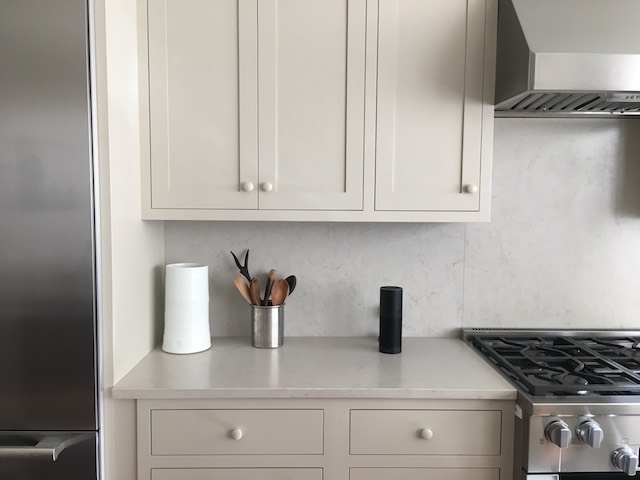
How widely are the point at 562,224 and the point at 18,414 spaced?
2065 millimetres

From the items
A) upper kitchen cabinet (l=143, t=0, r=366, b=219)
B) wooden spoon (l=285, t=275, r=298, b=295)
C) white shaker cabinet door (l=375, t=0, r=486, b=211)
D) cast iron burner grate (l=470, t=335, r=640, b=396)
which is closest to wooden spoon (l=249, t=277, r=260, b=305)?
wooden spoon (l=285, t=275, r=298, b=295)

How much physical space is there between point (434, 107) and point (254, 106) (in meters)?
0.62

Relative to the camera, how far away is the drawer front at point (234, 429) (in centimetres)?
140

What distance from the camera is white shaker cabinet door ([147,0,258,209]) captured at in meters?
1.57

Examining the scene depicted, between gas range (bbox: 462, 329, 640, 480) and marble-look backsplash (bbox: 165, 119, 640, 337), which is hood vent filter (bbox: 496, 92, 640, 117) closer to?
marble-look backsplash (bbox: 165, 119, 640, 337)

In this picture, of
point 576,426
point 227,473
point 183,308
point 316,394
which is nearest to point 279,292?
point 183,308

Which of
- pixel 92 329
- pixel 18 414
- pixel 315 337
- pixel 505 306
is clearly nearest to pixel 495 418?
pixel 505 306

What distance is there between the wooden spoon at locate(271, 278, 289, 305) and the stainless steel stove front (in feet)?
2.98

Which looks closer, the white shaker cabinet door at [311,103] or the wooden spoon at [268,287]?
the white shaker cabinet door at [311,103]

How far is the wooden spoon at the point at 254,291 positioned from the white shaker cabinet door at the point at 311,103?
0.35 metres

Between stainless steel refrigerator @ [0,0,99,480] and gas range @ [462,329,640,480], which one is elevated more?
stainless steel refrigerator @ [0,0,99,480]

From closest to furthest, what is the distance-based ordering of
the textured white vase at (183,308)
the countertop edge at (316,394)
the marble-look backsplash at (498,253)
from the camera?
the countertop edge at (316,394)
the textured white vase at (183,308)
the marble-look backsplash at (498,253)

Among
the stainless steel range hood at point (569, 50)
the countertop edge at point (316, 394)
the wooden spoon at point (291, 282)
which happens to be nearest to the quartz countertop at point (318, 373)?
the countertop edge at point (316, 394)

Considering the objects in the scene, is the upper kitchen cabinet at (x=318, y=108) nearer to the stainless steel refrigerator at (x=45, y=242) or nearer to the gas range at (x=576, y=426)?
the stainless steel refrigerator at (x=45, y=242)
